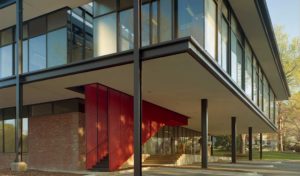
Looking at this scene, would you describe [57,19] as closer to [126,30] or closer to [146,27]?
[126,30]

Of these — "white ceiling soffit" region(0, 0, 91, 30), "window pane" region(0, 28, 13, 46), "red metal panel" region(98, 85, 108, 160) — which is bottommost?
"red metal panel" region(98, 85, 108, 160)

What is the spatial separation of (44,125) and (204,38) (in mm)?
12075

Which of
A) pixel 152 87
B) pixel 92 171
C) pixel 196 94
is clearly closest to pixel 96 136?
pixel 92 171

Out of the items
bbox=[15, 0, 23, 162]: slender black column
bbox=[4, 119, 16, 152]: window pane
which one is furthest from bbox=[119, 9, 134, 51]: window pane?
→ bbox=[4, 119, 16, 152]: window pane

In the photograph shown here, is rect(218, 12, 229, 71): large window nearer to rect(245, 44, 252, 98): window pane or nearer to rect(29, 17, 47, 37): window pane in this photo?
rect(245, 44, 252, 98): window pane

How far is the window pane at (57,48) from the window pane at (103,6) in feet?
8.21

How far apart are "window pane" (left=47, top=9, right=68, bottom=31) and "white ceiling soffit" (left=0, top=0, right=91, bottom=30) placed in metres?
0.28

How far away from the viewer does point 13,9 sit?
18.9 metres

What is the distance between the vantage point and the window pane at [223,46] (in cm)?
1595

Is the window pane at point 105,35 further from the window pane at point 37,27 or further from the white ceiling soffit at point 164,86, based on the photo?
the window pane at point 37,27

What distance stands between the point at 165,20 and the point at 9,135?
Answer: 15532 millimetres

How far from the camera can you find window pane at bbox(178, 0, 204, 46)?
44.3ft

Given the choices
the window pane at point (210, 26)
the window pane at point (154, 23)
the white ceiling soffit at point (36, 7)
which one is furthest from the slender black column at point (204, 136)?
the white ceiling soffit at point (36, 7)

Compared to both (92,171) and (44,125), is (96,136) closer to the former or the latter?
Result: (92,171)
